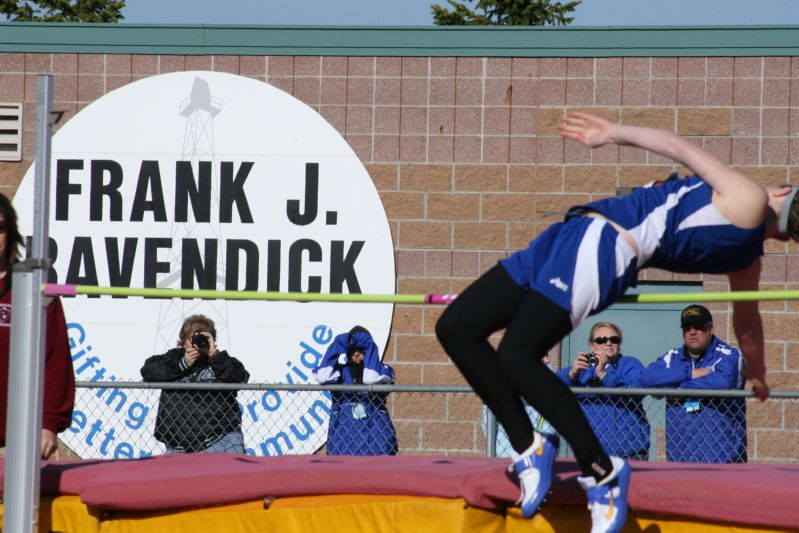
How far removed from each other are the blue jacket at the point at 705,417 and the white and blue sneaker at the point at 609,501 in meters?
3.20

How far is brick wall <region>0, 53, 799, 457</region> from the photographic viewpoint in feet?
29.3

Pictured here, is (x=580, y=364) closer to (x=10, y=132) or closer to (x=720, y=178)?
(x=720, y=178)

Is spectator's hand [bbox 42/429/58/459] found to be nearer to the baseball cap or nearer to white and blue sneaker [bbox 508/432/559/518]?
white and blue sneaker [bbox 508/432/559/518]

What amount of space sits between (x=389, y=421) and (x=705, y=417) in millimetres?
1904

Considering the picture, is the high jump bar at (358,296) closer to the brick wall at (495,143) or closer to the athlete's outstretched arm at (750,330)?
the athlete's outstretched arm at (750,330)

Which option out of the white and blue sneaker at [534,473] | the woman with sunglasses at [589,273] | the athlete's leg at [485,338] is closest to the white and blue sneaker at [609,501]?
the woman with sunglasses at [589,273]

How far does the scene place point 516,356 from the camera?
3.61 m

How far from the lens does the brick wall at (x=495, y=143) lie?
29.3 feet

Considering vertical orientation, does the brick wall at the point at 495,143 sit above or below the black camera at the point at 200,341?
above

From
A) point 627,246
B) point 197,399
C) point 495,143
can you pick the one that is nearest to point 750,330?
point 627,246

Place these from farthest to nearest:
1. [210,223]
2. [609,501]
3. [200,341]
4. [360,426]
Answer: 1. [210,223]
2. [200,341]
3. [360,426]
4. [609,501]

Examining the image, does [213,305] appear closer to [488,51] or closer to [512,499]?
[488,51]

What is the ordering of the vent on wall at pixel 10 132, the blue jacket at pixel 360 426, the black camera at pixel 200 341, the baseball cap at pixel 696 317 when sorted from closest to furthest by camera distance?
1. the baseball cap at pixel 696 317
2. the blue jacket at pixel 360 426
3. the black camera at pixel 200 341
4. the vent on wall at pixel 10 132

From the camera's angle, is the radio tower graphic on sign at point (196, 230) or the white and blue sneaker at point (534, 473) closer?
the white and blue sneaker at point (534, 473)
